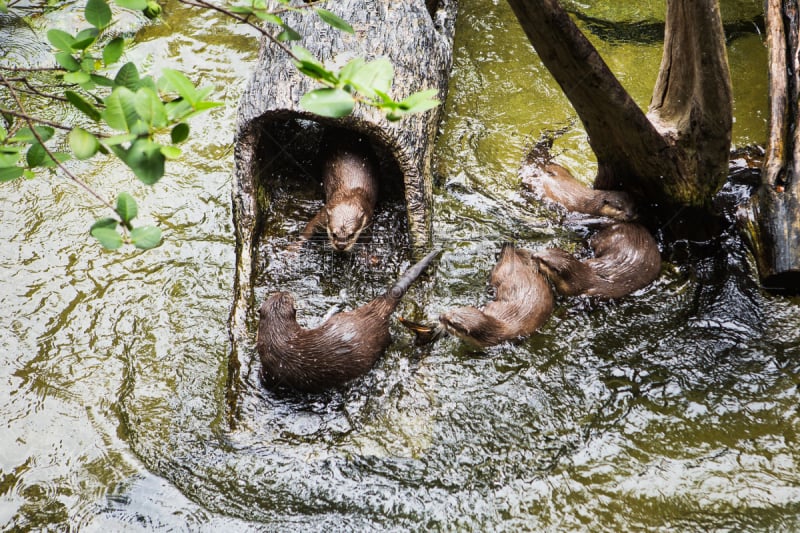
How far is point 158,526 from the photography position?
2.29 meters

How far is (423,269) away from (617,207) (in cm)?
109

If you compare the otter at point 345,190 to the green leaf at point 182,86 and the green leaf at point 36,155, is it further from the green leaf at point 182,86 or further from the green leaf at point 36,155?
the green leaf at point 182,86

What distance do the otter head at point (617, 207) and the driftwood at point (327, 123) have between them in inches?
36.1

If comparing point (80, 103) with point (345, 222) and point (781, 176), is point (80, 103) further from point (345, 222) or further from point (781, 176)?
point (781, 176)

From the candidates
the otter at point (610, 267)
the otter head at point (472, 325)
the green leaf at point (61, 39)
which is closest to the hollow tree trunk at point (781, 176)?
the otter at point (610, 267)

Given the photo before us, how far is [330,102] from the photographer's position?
3.90ft

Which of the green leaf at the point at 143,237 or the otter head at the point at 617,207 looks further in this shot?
the otter head at the point at 617,207

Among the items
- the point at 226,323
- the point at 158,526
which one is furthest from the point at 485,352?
the point at 158,526

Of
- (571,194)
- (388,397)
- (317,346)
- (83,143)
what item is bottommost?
(388,397)

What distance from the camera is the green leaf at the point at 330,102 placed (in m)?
1.19

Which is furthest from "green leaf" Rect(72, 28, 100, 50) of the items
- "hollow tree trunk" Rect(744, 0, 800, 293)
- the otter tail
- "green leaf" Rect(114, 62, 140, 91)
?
"hollow tree trunk" Rect(744, 0, 800, 293)

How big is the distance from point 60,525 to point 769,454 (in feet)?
8.47

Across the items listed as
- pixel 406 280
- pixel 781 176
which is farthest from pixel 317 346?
pixel 781 176

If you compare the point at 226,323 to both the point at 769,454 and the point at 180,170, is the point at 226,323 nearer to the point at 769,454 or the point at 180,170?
the point at 180,170
